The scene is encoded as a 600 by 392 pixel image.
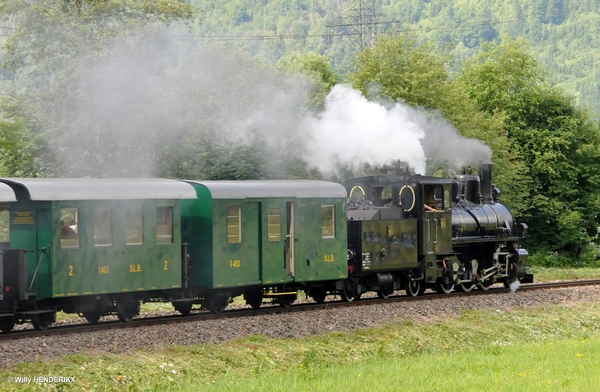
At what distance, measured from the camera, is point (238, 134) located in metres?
30.9

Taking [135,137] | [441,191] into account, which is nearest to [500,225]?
[441,191]

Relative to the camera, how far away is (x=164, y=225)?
60.7ft

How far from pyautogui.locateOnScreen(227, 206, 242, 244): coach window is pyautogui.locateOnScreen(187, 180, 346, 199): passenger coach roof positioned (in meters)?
0.31

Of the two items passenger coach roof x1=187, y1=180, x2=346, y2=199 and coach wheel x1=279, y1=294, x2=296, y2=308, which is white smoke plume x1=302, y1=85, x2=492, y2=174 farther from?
coach wheel x1=279, y1=294, x2=296, y2=308

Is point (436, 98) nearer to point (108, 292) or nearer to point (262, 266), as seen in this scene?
point (262, 266)

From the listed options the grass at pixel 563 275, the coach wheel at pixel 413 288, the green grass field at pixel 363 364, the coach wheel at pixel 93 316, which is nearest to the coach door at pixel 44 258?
the coach wheel at pixel 93 316

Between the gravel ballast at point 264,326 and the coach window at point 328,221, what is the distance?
211 cm

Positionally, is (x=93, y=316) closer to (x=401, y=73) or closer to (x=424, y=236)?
(x=424, y=236)

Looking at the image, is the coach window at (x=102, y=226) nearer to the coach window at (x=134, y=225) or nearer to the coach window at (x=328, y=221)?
the coach window at (x=134, y=225)

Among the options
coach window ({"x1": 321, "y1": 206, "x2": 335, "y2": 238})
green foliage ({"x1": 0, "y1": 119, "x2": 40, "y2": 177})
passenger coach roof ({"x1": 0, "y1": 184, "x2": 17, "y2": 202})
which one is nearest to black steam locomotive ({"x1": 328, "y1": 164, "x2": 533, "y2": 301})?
coach window ({"x1": 321, "y1": 206, "x2": 335, "y2": 238})

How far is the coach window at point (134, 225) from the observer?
697 inches

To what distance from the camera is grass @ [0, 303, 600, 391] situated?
12.4m

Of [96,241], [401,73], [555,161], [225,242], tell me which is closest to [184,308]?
[225,242]

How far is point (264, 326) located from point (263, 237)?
10.4 feet
